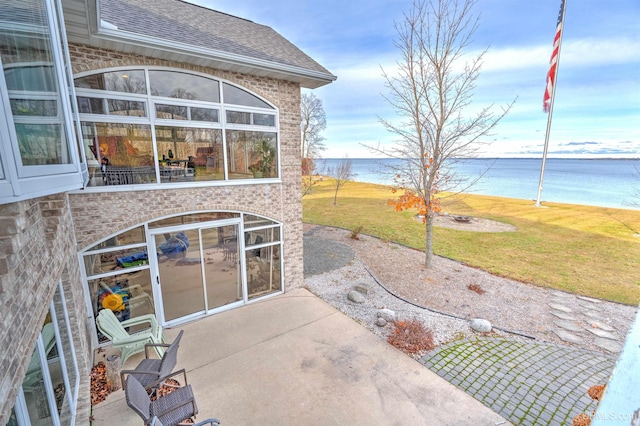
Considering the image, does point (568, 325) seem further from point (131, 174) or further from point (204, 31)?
point (204, 31)

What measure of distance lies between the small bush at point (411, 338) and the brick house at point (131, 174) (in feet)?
11.3

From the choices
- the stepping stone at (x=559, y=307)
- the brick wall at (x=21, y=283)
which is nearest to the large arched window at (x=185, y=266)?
the brick wall at (x=21, y=283)

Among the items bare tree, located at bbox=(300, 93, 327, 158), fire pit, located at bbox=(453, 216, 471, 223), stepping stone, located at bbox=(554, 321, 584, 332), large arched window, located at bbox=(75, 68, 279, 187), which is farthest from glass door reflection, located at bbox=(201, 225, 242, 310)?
fire pit, located at bbox=(453, 216, 471, 223)

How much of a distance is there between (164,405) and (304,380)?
2.21m

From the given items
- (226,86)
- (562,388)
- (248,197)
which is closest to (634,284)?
(562,388)

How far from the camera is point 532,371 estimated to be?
17.5 feet

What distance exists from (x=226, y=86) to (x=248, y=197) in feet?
8.92

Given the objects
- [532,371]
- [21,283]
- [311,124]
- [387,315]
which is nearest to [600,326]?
[532,371]

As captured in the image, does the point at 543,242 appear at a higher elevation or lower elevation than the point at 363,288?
lower

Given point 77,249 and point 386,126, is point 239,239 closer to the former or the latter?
point 77,249

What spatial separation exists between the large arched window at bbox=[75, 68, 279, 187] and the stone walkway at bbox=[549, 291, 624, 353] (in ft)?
29.1

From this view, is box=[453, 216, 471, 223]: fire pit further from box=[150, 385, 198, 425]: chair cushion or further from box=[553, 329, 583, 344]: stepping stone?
box=[150, 385, 198, 425]: chair cushion

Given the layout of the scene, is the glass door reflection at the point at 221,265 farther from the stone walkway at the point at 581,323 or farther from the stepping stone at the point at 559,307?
the stepping stone at the point at 559,307

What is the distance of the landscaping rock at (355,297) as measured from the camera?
7969mm
